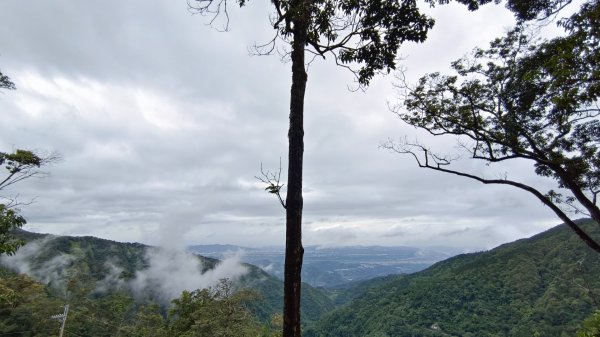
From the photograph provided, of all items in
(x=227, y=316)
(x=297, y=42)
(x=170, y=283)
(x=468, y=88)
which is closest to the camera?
(x=297, y=42)

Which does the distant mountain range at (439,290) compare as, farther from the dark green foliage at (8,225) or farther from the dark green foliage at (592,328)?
the dark green foliage at (592,328)

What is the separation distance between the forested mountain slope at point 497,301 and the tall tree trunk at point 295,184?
80.0m

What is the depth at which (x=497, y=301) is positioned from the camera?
9338cm

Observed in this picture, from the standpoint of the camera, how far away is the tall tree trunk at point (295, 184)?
13.3 feet

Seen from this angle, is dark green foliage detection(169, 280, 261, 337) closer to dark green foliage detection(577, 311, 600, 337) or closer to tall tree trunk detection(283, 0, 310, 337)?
dark green foliage detection(577, 311, 600, 337)

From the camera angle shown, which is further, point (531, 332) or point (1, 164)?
point (531, 332)

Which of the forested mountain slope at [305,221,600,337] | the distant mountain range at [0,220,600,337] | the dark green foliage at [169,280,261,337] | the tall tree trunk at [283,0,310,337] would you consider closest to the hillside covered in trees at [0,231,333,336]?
the dark green foliage at [169,280,261,337]

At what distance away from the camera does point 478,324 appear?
293ft

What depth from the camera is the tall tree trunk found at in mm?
4051

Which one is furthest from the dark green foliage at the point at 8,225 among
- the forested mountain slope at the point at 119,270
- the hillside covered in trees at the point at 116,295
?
the forested mountain slope at the point at 119,270

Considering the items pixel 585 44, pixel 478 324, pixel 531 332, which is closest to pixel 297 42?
pixel 585 44

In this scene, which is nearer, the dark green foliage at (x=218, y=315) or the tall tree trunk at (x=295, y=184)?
the tall tree trunk at (x=295, y=184)

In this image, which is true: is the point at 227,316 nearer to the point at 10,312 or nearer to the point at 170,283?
the point at 10,312

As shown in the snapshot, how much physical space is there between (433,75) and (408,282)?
142195 millimetres
